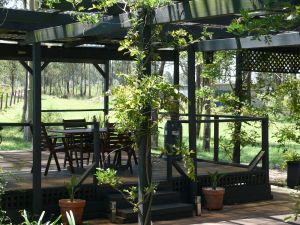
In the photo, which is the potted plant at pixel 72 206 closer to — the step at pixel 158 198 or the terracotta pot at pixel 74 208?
the terracotta pot at pixel 74 208

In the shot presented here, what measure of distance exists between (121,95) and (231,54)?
6895mm

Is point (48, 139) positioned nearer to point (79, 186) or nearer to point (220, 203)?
point (79, 186)

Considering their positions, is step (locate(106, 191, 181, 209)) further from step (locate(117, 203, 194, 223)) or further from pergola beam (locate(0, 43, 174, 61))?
pergola beam (locate(0, 43, 174, 61))

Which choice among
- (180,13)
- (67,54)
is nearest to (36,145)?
(180,13)

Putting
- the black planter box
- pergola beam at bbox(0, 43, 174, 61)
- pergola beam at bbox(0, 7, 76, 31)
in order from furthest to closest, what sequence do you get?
the black planter box < pergola beam at bbox(0, 43, 174, 61) < pergola beam at bbox(0, 7, 76, 31)

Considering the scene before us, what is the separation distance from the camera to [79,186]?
7395 mm

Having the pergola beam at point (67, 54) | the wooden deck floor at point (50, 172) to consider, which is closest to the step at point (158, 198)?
the wooden deck floor at point (50, 172)

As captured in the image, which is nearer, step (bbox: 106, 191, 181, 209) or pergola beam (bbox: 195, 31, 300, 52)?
step (bbox: 106, 191, 181, 209)

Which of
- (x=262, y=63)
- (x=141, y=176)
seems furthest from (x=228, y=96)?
(x=141, y=176)

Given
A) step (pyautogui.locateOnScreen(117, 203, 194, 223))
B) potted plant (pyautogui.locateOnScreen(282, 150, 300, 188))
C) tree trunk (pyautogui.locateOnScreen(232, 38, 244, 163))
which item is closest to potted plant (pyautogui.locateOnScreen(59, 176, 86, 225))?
step (pyautogui.locateOnScreen(117, 203, 194, 223))

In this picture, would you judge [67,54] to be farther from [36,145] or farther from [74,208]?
[74,208]

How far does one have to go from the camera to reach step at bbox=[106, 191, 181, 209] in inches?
294

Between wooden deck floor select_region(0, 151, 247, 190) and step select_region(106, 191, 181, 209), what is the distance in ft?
0.99

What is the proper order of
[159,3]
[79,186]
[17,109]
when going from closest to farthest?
[159,3] → [79,186] → [17,109]
